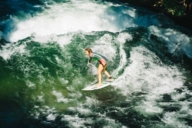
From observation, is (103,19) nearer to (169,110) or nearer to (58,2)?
(58,2)

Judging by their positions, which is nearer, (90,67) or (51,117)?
(51,117)

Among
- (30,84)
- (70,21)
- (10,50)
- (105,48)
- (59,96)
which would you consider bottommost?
(59,96)

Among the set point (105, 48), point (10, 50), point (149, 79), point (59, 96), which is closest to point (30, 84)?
point (59, 96)

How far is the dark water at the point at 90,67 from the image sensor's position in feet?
31.2

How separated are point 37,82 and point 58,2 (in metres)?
9.79

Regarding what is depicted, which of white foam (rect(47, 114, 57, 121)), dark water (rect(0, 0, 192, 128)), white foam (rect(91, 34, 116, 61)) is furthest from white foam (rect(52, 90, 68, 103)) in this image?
white foam (rect(91, 34, 116, 61))

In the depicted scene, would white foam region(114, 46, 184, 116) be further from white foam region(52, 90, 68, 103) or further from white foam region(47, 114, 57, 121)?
white foam region(47, 114, 57, 121)

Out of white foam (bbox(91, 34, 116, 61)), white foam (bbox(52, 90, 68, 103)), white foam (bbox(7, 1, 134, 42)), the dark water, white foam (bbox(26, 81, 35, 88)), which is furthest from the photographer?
white foam (bbox(7, 1, 134, 42))

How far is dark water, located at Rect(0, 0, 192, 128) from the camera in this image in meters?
9.51

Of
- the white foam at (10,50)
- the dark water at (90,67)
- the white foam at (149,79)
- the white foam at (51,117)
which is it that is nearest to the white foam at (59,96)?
the dark water at (90,67)

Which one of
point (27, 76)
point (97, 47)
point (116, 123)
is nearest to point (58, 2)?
point (97, 47)

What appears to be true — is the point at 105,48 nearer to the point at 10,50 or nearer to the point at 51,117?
the point at 10,50

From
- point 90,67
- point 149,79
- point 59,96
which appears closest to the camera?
point 59,96

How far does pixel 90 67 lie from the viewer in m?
12.7
